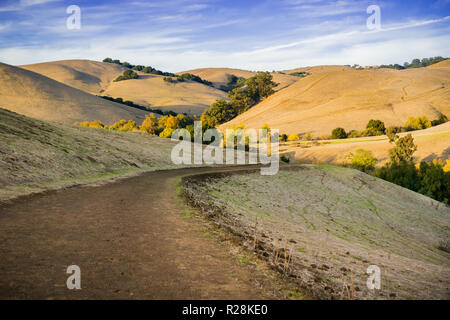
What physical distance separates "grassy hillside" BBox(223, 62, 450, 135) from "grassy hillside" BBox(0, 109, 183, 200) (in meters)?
96.5

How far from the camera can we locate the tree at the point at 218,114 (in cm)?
16912

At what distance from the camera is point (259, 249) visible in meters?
10.9

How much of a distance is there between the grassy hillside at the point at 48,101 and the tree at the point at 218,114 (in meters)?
39.7

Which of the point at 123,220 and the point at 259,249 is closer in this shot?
the point at 259,249

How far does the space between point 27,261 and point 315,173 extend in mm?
38720

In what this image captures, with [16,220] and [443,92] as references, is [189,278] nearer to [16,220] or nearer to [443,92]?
[16,220]

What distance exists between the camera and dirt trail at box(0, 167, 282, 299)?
693cm

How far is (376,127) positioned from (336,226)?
102000 mm

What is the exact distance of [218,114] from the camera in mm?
170875

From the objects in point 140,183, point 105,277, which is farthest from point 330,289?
point 140,183
